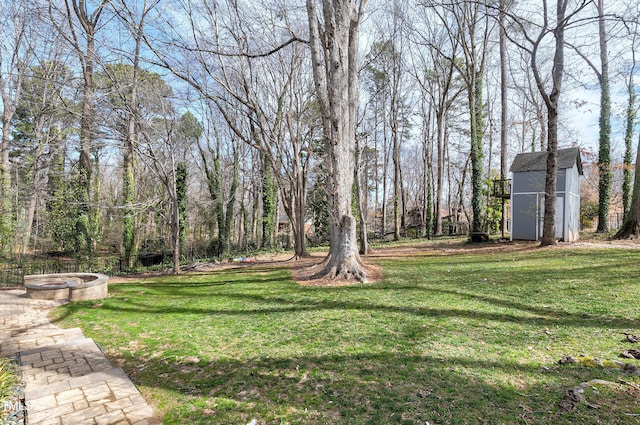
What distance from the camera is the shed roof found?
1334 cm

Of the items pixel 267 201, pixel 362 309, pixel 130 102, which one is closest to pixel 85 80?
pixel 130 102

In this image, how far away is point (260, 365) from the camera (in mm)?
3240

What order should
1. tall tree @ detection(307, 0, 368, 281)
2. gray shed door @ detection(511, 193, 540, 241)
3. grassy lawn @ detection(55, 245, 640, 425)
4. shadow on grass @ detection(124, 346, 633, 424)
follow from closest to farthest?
shadow on grass @ detection(124, 346, 633, 424) → grassy lawn @ detection(55, 245, 640, 425) → tall tree @ detection(307, 0, 368, 281) → gray shed door @ detection(511, 193, 540, 241)

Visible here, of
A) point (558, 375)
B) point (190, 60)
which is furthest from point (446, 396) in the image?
point (190, 60)

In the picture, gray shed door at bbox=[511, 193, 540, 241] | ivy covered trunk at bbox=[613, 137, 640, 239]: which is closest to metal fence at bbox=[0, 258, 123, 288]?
gray shed door at bbox=[511, 193, 540, 241]

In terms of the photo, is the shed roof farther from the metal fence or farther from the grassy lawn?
the metal fence

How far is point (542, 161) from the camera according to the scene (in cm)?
1412

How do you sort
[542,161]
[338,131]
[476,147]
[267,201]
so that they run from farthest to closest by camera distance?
1. [267,201]
2. [476,147]
3. [542,161]
4. [338,131]

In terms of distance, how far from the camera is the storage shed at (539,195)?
13172mm

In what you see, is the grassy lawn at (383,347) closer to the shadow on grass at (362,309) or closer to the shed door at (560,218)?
the shadow on grass at (362,309)

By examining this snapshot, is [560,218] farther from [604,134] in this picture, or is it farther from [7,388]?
[7,388]

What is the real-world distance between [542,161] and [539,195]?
5.37 ft

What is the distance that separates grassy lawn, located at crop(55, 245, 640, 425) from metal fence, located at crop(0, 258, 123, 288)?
639cm

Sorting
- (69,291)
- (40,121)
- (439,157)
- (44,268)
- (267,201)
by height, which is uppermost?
(40,121)
